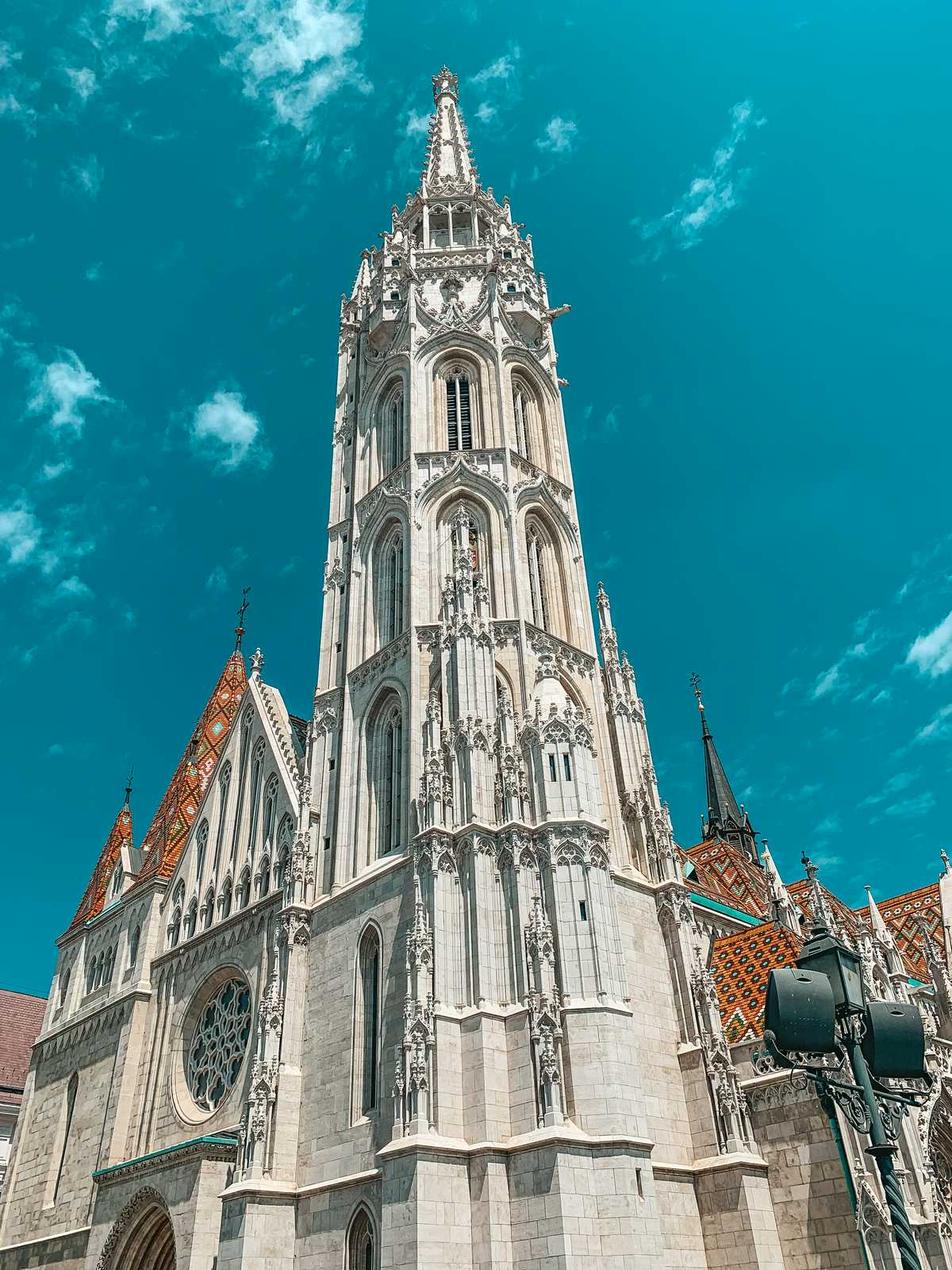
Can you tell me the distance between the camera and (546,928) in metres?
19.3

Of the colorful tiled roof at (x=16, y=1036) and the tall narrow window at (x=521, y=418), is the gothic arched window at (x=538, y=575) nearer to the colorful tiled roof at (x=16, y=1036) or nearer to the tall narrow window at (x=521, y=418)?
the tall narrow window at (x=521, y=418)

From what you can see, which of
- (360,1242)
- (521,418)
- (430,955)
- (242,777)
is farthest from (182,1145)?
(521,418)

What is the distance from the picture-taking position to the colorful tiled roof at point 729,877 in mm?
35344

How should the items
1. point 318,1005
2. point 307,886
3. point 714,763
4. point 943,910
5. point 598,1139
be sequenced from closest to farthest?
1. point 598,1139
2. point 318,1005
3. point 307,886
4. point 943,910
5. point 714,763

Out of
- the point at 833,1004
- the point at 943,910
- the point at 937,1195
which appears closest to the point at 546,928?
the point at 937,1195

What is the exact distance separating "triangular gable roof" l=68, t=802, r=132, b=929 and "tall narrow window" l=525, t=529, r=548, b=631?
18.4 meters

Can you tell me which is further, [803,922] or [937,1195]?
[803,922]

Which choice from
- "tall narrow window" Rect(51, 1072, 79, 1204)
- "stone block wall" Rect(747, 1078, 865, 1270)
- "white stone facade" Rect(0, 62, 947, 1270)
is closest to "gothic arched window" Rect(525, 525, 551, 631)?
"white stone facade" Rect(0, 62, 947, 1270)

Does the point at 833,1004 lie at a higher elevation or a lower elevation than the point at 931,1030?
lower

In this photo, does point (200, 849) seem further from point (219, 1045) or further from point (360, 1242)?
point (360, 1242)

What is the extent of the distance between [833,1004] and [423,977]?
44.8 ft

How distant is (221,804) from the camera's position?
3077cm

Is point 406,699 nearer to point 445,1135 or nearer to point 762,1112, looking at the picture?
point 445,1135

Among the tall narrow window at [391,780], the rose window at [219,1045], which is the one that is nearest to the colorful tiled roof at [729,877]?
the tall narrow window at [391,780]
